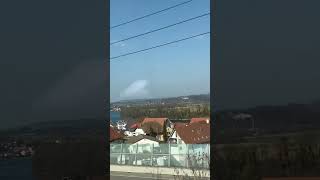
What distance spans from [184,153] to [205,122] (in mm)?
1360

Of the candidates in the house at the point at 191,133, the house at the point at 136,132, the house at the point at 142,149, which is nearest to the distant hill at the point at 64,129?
the house at the point at 191,133

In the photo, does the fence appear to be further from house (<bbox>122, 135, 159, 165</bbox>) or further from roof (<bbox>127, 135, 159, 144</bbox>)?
roof (<bbox>127, 135, 159, 144</bbox>)

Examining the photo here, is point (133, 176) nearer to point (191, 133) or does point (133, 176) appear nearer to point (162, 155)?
point (162, 155)

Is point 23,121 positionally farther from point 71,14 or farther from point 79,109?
point 71,14

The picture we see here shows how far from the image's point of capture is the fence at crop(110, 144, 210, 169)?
5.10 m

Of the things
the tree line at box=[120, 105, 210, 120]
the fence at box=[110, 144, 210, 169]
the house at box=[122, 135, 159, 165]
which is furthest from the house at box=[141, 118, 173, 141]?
the fence at box=[110, 144, 210, 169]

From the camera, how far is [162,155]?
19.9 feet

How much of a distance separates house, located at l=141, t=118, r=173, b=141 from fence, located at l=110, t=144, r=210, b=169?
0.60m

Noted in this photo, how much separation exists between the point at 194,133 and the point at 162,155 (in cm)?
67

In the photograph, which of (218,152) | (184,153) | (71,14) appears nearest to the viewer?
(71,14)

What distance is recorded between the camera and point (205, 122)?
6.78 metres

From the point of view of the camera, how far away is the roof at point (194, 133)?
581 cm

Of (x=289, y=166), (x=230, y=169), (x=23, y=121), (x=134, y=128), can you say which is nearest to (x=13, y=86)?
(x=23, y=121)

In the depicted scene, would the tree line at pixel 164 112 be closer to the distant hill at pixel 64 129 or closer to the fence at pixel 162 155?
the fence at pixel 162 155
